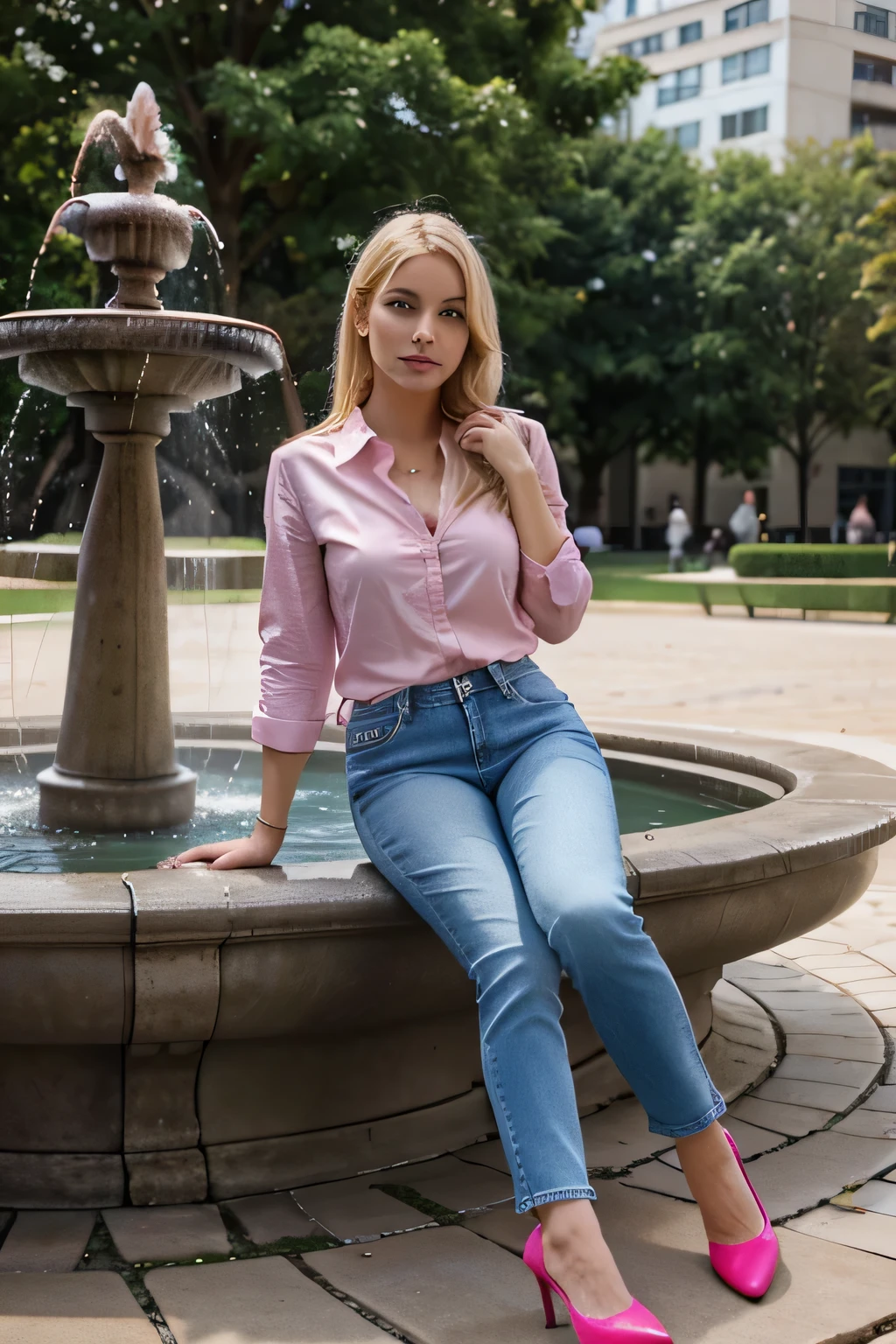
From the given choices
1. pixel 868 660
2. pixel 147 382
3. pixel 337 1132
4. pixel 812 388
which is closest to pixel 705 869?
pixel 337 1132

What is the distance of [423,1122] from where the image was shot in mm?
3016

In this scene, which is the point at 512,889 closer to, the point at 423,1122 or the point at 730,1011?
the point at 423,1122

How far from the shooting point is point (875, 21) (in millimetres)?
4031

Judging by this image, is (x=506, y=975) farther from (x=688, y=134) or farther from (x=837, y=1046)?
(x=688, y=134)

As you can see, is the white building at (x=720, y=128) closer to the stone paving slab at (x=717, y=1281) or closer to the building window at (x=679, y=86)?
the building window at (x=679, y=86)

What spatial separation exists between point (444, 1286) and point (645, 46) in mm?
38003

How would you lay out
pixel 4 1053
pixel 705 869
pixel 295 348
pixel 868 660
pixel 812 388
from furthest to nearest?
pixel 812 388 < pixel 295 348 < pixel 868 660 < pixel 705 869 < pixel 4 1053

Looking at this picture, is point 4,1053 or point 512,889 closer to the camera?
point 512,889

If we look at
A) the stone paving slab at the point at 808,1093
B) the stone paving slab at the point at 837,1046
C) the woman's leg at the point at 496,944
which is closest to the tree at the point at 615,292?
the stone paving slab at the point at 837,1046

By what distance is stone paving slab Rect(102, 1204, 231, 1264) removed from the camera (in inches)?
100

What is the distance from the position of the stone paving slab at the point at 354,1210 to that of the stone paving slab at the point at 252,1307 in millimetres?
178

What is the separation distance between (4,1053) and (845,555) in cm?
2212

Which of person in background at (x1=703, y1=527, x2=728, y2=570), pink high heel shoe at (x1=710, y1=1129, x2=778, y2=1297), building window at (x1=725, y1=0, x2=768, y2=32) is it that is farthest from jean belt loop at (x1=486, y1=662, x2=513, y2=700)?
person in background at (x1=703, y1=527, x2=728, y2=570)

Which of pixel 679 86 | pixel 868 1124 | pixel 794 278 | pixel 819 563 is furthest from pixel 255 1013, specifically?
pixel 679 86
